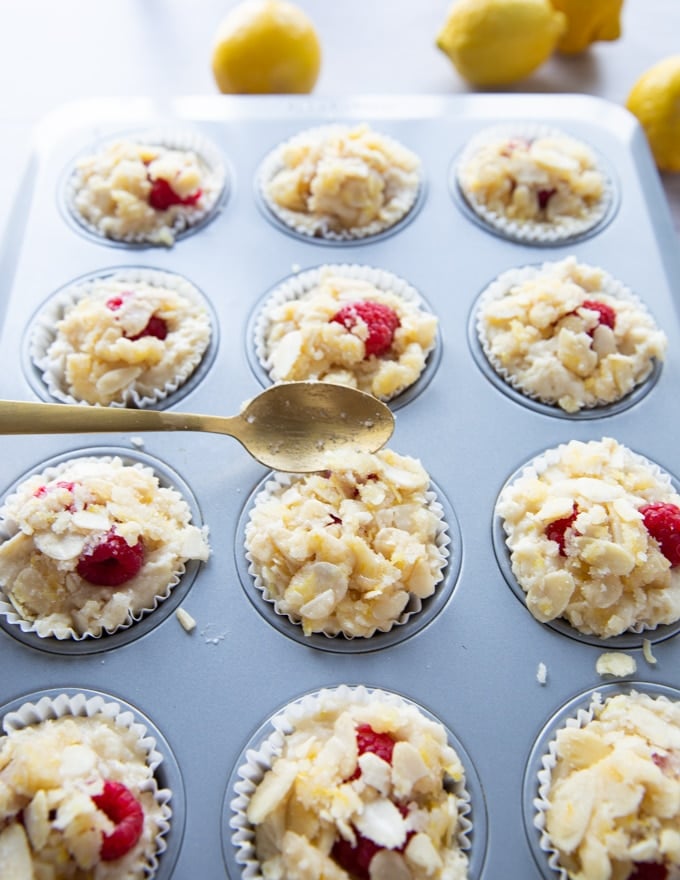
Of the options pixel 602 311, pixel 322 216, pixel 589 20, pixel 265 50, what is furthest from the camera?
pixel 589 20

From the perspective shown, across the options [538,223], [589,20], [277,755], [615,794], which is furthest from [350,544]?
[589,20]

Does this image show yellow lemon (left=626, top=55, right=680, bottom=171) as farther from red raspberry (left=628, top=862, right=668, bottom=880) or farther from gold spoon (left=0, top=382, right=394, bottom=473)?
red raspberry (left=628, top=862, right=668, bottom=880)

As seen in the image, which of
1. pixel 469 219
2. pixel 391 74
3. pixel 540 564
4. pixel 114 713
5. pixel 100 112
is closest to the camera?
pixel 114 713

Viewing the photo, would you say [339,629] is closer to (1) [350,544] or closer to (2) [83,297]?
(1) [350,544]

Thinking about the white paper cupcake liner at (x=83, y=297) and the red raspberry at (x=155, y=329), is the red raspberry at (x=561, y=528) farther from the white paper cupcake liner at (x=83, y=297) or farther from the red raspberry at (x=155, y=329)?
the red raspberry at (x=155, y=329)

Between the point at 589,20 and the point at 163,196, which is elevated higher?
the point at 589,20

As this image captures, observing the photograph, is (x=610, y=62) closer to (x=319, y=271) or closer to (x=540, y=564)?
(x=319, y=271)

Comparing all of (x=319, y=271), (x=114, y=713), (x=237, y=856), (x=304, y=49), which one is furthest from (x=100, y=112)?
(x=237, y=856)
